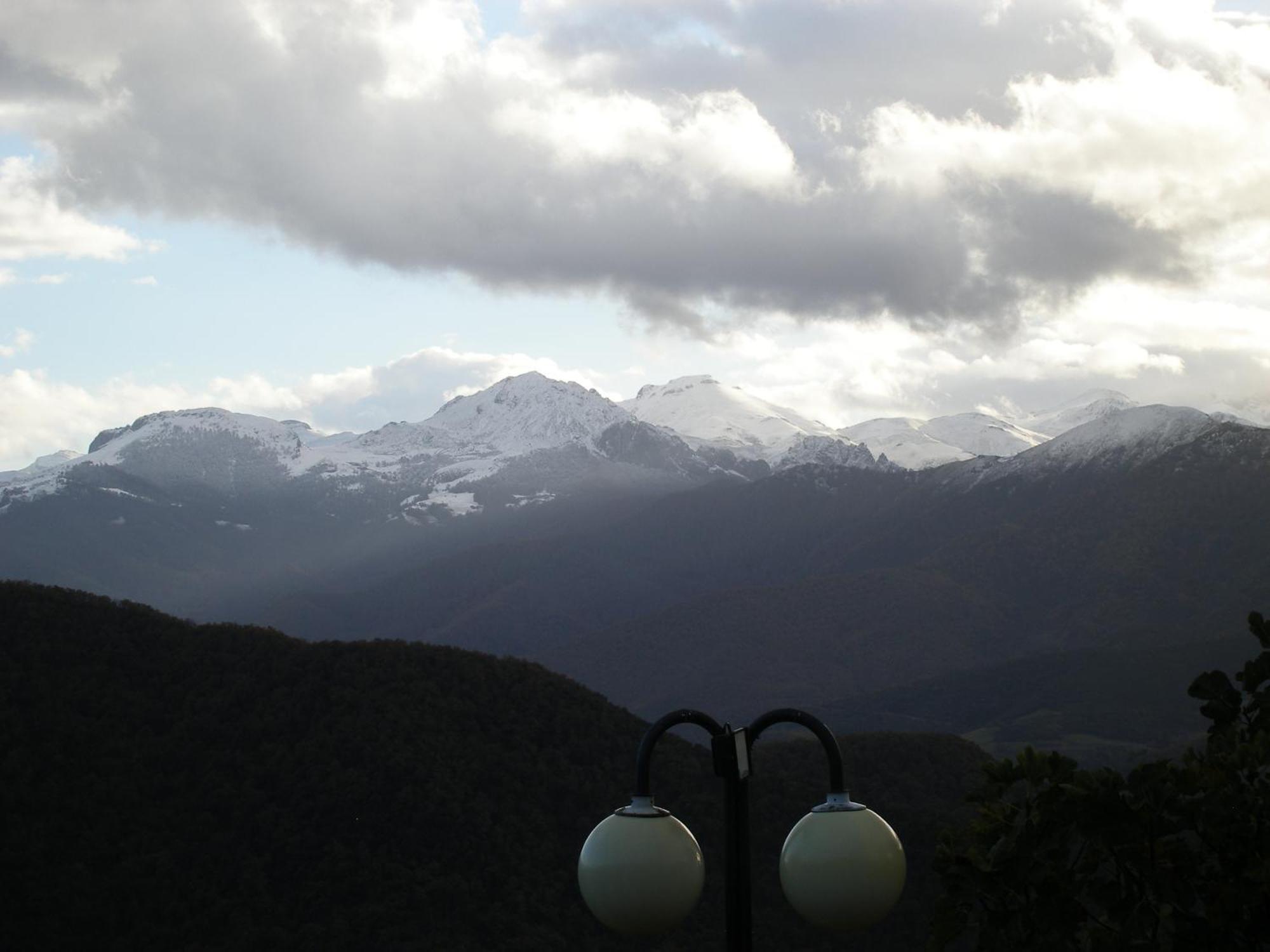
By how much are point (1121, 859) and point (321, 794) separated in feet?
244

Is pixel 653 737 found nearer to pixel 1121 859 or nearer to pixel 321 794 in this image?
pixel 1121 859

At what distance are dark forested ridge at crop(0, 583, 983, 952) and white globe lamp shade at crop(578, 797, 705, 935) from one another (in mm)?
61682

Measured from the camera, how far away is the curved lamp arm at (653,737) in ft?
38.3

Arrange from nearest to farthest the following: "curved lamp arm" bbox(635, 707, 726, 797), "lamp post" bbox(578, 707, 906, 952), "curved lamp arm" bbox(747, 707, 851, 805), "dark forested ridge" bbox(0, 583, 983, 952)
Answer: "lamp post" bbox(578, 707, 906, 952) → "curved lamp arm" bbox(747, 707, 851, 805) → "curved lamp arm" bbox(635, 707, 726, 797) → "dark forested ridge" bbox(0, 583, 983, 952)

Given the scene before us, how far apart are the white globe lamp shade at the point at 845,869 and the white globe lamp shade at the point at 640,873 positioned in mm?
760

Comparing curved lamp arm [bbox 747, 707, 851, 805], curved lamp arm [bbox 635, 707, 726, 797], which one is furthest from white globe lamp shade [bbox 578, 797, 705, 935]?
curved lamp arm [bbox 747, 707, 851, 805]

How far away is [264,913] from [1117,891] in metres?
66.0

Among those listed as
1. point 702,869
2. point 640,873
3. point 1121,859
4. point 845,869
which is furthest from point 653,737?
point 1121,859

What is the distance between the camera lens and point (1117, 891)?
11555 mm

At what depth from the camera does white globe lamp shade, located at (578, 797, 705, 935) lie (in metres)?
11.0

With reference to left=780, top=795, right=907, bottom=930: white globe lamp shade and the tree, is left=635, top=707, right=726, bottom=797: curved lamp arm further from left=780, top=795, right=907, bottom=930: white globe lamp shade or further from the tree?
the tree

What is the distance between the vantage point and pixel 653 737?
11805mm

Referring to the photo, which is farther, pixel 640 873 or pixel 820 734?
pixel 820 734

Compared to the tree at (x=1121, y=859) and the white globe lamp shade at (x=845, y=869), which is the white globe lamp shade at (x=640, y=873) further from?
the tree at (x=1121, y=859)
